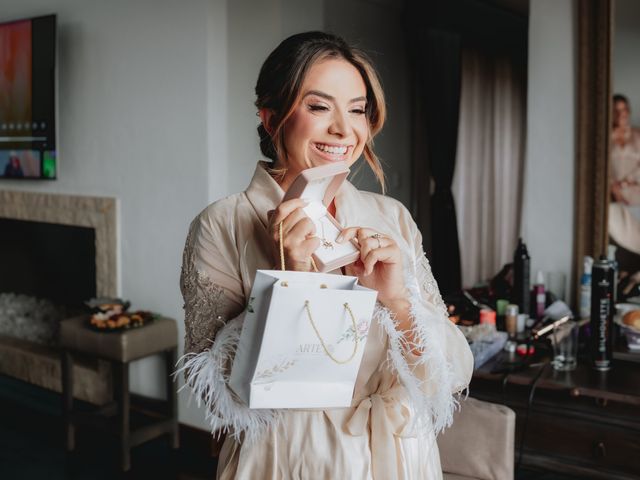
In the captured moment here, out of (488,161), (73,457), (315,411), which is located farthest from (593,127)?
(73,457)

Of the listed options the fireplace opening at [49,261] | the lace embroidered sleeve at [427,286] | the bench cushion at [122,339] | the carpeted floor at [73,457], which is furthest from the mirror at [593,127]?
the fireplace opening at [49,261]

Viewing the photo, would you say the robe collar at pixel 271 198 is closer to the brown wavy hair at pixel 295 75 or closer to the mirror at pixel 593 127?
the brown wavy hair at pixel 295 75

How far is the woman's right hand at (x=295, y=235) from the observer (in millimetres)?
990

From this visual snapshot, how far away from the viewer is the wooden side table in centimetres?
304

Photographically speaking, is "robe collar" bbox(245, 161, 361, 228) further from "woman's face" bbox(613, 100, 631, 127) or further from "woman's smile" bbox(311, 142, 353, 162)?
"woman's face" bbox(613, 100, 631, 127)

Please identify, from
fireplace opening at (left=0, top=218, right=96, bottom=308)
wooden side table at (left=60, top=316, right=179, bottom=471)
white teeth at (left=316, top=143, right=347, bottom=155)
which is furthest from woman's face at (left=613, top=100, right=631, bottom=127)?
fireplace opening at (left=0, top=218, right=96, bottom=308)

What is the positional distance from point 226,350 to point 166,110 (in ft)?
7.89

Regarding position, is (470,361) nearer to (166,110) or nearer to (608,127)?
(608,127)

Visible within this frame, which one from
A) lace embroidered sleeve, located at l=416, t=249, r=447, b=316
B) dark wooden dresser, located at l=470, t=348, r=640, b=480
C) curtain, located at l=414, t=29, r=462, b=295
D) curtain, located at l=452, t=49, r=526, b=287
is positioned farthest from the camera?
curtain, located at l=452, t=49, r=526, b=287

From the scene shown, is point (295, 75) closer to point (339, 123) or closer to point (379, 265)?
point (339, 123)

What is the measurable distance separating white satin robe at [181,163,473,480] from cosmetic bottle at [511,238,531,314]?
1.39m

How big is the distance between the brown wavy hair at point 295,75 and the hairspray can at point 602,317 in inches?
47.7

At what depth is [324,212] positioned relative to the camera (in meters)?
1.07

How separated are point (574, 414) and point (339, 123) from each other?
4.39 ft
